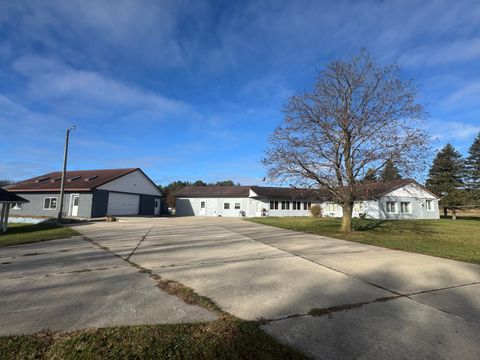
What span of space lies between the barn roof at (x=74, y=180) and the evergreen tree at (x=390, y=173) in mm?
25206

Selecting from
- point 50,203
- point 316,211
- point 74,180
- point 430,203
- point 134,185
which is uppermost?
point 74,180

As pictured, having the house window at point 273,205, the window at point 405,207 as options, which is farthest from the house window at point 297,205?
the window at point 405,207

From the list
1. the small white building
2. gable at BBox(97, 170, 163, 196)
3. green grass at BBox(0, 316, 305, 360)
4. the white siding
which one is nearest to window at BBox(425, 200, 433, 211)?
the small white building

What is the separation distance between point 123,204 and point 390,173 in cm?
2744

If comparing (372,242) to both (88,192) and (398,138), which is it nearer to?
(398,138)

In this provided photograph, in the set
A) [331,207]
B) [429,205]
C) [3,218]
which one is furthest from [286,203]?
[3,218]

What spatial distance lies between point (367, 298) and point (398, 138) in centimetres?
1153

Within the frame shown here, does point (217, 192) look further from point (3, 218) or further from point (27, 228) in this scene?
point (3, 218)

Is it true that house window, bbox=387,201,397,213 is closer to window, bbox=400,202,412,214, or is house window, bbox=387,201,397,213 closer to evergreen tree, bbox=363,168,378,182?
window, bbox=400,202,412,214

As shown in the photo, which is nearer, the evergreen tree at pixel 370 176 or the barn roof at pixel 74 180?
the evergreen tree at pixel 370 176

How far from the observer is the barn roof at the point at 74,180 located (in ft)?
94.8

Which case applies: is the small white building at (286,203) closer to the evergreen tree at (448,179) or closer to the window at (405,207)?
the window at (405,207)

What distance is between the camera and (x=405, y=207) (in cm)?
3344

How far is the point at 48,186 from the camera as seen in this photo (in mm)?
30859
